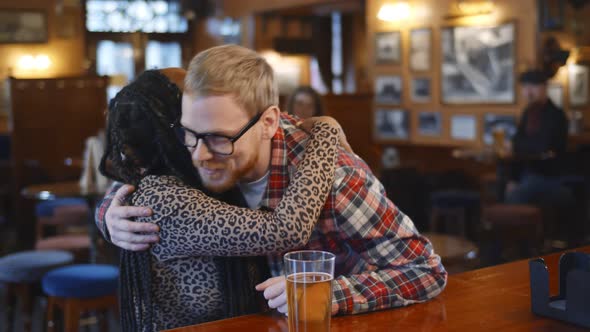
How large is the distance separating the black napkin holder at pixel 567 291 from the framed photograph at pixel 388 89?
26.0 feet

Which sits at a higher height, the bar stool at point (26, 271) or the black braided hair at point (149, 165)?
the black braided hair at point (149, 165)

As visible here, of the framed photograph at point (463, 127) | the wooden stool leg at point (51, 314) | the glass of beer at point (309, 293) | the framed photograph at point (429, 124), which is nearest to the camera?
the glass of beer at point (309, 293)

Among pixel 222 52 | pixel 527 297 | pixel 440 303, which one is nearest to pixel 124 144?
pixel 222 52

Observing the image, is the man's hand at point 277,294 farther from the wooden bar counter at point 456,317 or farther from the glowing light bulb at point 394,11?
the glowing light bulb at point 394,11

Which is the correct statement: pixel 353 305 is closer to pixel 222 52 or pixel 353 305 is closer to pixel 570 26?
pixel 222 52

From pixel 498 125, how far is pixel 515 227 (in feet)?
7.96

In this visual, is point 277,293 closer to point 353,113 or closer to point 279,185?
point 279,185

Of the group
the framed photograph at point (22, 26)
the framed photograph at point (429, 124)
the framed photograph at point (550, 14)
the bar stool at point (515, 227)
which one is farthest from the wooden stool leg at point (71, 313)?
the framed photograph at point (22, 26)

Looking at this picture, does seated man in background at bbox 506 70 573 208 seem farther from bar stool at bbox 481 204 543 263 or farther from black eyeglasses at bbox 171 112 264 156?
black eyeglasses at bbox 171 112 264 156

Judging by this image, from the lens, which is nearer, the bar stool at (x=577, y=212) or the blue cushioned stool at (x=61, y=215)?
the blue cushioned stool at (x=61, y=215)

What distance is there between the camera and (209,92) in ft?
4.99

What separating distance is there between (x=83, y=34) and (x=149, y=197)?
1160 cm

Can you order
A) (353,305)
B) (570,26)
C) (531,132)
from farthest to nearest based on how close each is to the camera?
(570,26) → (531,132) → (353,305)

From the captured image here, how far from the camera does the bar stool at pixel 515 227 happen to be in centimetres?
573
